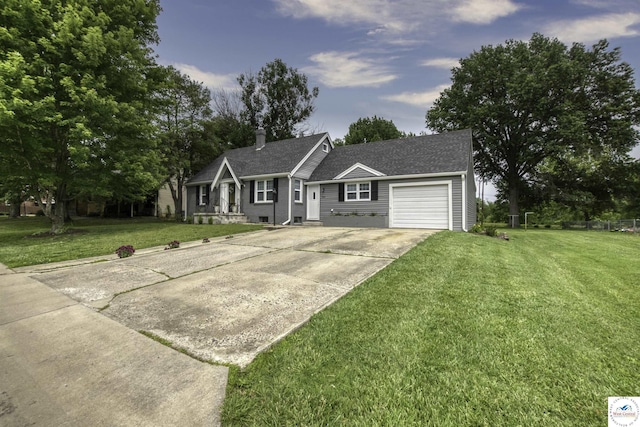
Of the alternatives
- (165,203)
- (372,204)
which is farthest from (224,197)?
(165,203)

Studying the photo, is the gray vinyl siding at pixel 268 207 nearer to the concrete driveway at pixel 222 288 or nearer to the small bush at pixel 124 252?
the concrete driveway at pixel 222 288

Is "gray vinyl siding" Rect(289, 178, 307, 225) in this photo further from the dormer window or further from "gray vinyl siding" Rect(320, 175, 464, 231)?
the dormer window

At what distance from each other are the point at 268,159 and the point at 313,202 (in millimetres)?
4615

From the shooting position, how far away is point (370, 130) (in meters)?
35.8

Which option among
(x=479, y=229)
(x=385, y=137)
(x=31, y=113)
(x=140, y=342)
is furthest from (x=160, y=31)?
(x=385, y=137)

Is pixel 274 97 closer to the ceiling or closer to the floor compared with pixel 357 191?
closer to the ceiling

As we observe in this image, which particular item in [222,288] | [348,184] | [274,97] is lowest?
[222,288]

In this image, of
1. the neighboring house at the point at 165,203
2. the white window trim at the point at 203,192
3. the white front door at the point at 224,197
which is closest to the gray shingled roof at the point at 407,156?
the white front door at the point at 224,197

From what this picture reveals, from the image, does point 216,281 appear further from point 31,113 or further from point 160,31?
point 160,31

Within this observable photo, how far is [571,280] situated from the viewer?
5.30 metres

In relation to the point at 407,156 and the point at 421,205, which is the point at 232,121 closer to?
the point at 407,156

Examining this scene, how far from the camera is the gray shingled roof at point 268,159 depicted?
685 inches

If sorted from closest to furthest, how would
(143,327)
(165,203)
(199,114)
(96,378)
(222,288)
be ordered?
1. (96,378)
2. (143,327)
3. (222,288)
4. (199,114)
5. (165,203)

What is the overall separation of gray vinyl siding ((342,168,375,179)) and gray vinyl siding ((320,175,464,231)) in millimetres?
709
